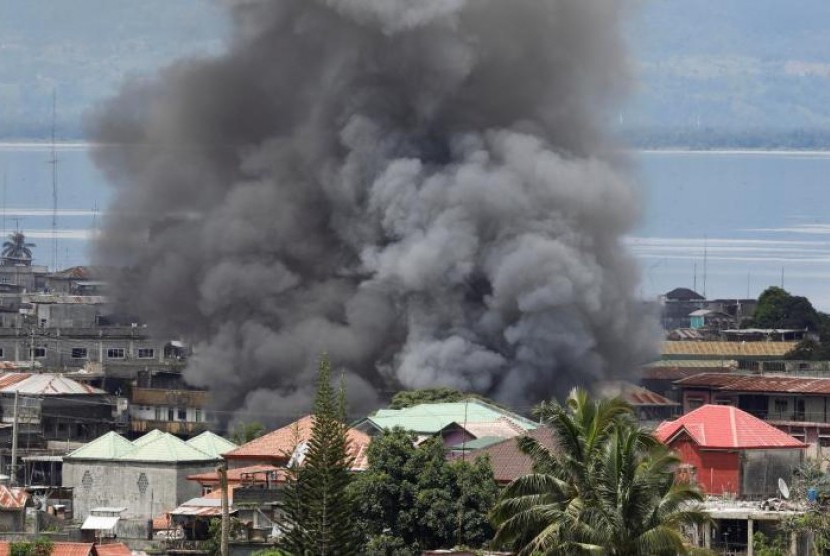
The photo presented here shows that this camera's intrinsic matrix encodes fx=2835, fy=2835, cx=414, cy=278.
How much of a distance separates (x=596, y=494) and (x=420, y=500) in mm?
9298

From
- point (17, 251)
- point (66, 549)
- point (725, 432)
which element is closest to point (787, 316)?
point (17, 251)

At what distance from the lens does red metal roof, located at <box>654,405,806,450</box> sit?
40531 millimetres

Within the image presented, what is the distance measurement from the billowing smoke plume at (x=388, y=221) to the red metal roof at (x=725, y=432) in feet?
72.0

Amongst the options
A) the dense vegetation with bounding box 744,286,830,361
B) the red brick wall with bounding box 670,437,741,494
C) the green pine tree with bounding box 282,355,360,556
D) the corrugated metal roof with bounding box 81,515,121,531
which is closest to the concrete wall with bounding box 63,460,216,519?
the corrugated metal roof with bounding box 81,515,121,531

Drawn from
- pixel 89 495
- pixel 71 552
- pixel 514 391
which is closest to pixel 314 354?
→ pixel 514 391

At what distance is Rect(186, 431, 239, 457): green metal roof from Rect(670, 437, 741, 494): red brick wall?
13.7 meters

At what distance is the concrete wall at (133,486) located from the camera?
49.8 meters

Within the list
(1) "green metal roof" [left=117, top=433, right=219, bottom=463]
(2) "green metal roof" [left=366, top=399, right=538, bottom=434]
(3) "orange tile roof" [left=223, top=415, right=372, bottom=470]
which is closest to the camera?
(3) "orange tile roof" [left=223, top=415, right=372, bottom=470]

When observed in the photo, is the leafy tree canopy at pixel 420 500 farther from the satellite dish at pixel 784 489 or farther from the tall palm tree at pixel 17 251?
the tall palm tree at pixel 17 251

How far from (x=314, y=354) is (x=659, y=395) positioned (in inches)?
338

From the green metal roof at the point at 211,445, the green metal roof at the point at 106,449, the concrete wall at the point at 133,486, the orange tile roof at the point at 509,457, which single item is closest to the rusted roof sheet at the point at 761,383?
the green metal roof at the point at 211,445

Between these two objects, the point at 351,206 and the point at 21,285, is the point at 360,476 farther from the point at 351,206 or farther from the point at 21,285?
the point at 21,285

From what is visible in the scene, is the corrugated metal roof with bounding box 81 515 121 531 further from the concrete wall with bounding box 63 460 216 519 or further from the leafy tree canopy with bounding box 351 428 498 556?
the leafy tree canopy with bounding box 351 428 498 556

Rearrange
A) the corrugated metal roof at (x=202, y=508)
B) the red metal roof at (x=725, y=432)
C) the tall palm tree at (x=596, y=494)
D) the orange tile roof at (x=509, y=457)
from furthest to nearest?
the corrugated metal roof at (x=202, y=508) < the red metal roof at (x=725, y=432) < the orange tile roof at (x=509, y=457) < the tall palm tree at (x=596, y=494)
